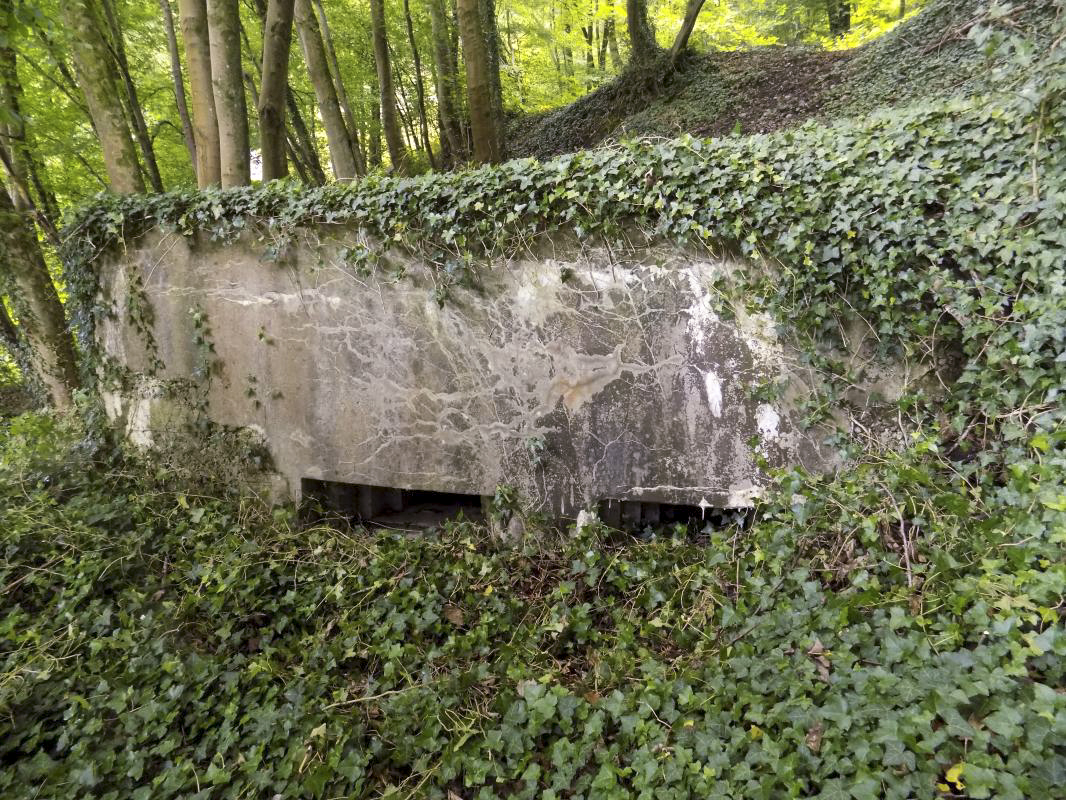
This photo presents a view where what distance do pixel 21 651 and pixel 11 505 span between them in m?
1.71

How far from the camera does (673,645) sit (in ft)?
10.4

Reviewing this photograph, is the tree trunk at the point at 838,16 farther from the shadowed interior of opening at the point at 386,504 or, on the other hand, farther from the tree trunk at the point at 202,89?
the shadowed interior of opening at the point at 386,504

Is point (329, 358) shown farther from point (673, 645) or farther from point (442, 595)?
point (673, 645)

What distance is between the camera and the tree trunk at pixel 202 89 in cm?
541

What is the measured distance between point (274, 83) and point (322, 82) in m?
2.33

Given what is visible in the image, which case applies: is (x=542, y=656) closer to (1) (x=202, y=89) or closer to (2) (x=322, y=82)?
(1) (x=202, y=89)

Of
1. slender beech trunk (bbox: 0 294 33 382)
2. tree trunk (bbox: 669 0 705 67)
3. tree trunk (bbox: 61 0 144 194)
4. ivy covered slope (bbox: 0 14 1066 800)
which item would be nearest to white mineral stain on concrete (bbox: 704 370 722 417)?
ivy covered slope (bbox: 0 14 1066 800)

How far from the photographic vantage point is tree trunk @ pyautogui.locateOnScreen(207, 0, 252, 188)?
515 centimetres

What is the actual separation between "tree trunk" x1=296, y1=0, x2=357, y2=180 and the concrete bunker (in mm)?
3386

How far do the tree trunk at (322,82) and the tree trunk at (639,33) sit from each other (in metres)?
5.55

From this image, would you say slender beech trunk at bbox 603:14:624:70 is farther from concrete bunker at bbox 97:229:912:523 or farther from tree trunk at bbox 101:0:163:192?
concrete bunker at bbox 97:229:912:523

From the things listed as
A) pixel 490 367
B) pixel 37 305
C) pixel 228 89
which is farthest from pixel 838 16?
pixel 37 305

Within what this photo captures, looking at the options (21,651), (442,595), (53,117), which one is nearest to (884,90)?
(442,595)

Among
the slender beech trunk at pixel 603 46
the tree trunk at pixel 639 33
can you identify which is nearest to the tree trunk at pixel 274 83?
the tree trunk at pixel 639 33
